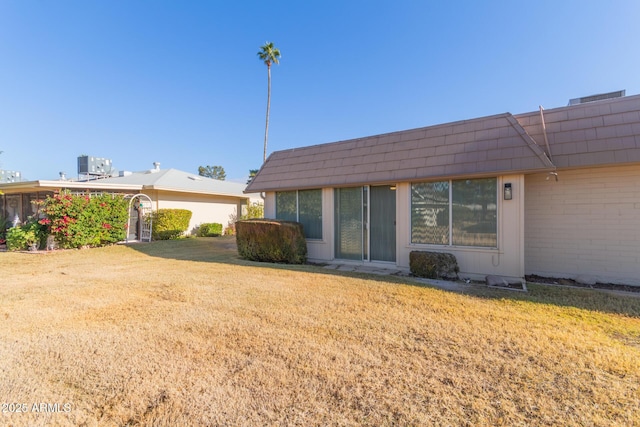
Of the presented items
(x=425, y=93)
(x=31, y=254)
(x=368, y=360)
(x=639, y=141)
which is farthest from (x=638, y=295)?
(x=31, y=254)

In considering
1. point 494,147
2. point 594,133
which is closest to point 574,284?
point 594,133

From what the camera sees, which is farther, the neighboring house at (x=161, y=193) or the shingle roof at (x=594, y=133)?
the neighboring house at (x=161, y=193)

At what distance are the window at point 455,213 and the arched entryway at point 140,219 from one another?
13139 millimetres

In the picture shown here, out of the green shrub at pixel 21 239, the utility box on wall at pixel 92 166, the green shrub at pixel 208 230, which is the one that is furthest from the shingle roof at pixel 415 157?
the utility box on wall at pixel 92 166

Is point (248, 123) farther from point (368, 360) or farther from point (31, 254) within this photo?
point (368, 360)

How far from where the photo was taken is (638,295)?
16.6ft

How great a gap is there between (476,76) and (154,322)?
15155 mm

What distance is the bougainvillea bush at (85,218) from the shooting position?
10.5 m

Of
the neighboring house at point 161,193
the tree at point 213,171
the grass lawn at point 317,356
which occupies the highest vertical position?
the tree at point 213,171

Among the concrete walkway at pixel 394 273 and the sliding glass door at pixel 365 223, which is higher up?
the sliding glass door at pixel 365 223

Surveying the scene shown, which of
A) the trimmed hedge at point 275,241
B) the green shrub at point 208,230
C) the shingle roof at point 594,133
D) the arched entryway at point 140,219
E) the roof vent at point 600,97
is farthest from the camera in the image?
the green shrub at point 208,230

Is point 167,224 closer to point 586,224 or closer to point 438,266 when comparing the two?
point 438,266

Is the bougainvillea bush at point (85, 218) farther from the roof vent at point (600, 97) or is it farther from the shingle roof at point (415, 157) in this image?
the roof vent at point (600, 97)

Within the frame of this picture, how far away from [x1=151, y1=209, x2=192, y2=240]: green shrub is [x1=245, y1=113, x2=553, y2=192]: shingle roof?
709 cm
